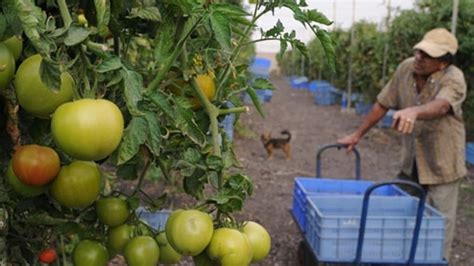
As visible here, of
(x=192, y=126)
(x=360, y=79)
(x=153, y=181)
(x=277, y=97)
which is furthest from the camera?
(x=277, y=97)

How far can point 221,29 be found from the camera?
70cm

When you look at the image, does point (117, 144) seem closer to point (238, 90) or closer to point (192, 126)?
point (192, 126)

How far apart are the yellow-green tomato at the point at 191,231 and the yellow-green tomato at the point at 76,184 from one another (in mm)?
115

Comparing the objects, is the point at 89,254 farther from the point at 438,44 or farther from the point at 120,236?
the point at 438,44

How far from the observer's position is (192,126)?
749 millimetres

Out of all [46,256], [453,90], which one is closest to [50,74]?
[46,256]

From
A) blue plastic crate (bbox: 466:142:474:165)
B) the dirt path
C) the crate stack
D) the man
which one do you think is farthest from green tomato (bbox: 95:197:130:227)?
blue plastic crate (bbox: 466:142:474:165)

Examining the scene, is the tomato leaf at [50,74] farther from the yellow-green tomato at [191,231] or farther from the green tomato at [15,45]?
the yellow-green tomato at [191,231]

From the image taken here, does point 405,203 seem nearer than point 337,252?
No

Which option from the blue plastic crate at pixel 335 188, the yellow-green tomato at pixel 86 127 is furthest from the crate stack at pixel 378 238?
the yellow-green tomato at pixel 86 127

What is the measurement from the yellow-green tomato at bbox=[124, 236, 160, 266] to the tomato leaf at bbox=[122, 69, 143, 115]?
0.24 m

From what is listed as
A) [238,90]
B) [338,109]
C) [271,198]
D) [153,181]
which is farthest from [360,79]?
[238,90]

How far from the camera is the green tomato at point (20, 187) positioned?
2.40 ft

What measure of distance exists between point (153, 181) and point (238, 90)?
382 centimetres
